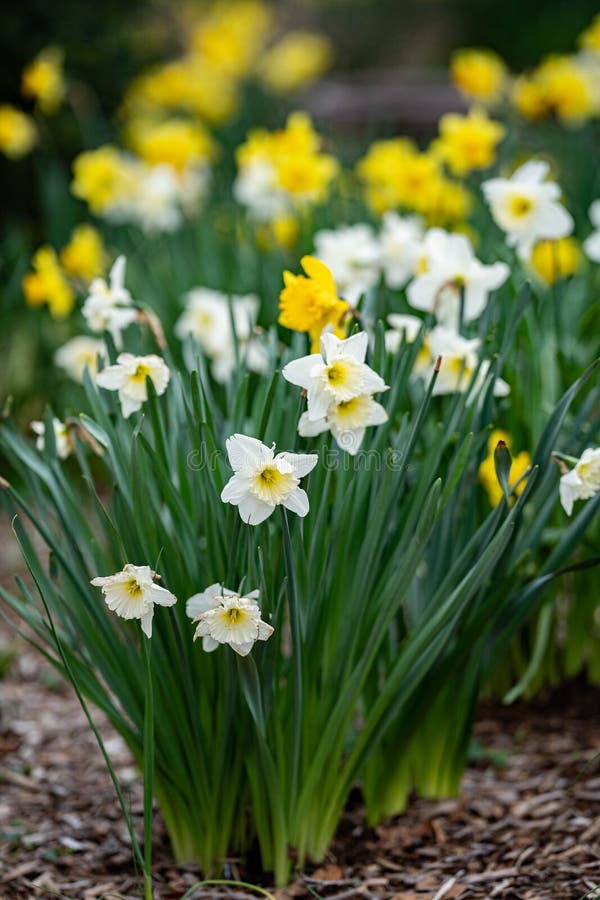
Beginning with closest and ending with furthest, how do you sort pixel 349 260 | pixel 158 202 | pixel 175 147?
1. pixel 349 260
2. pixel 158 202
3. pixel 175 147

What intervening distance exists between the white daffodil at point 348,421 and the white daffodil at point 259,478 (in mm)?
146

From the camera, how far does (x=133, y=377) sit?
63.5 inches

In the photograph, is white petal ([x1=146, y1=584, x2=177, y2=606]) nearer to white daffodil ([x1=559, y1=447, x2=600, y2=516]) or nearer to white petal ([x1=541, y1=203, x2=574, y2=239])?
white daffodil ([x1=559, y1=447, x2=600, y2=516])

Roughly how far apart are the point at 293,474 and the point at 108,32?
4453 millimetres

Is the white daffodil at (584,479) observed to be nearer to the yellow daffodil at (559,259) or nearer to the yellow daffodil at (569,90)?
the yellow daffodil at (559,259)

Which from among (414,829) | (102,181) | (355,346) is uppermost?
(102,181)

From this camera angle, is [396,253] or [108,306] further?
[396,253]

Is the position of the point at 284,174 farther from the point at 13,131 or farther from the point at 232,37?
the point at 232,37

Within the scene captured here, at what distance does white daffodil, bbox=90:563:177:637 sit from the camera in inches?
52.6

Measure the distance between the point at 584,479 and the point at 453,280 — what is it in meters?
0.59

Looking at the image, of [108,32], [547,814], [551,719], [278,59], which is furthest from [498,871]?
[278,59]

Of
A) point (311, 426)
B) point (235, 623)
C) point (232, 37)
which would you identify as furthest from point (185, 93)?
point (235, 623)

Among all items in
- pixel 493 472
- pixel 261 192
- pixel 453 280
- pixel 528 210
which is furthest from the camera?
pixel 261 192

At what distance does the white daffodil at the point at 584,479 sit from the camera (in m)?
1.57
